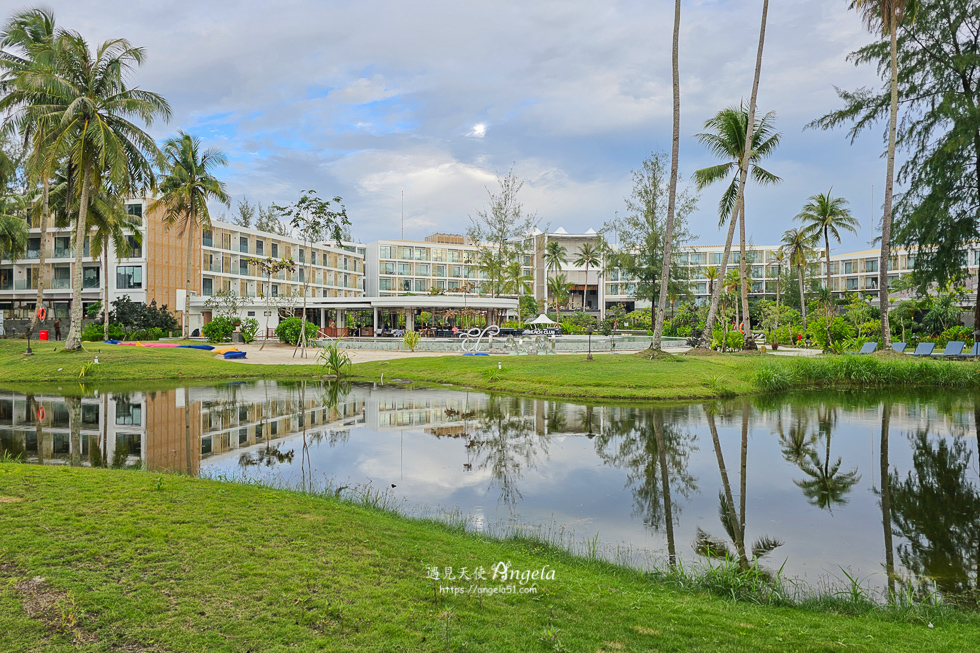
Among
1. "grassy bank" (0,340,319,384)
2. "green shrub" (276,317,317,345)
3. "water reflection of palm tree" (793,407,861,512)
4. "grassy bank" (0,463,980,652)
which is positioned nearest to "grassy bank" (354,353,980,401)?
"grassy bank" (0,340,319,384)

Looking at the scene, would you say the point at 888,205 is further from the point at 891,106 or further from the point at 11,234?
the point at 11,234

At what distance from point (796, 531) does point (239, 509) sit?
6.56 m

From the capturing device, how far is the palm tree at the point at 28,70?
82.6 feet

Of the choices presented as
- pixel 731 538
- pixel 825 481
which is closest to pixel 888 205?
pixel 825 481

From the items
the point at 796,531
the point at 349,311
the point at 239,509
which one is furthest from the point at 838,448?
the point at 349,311

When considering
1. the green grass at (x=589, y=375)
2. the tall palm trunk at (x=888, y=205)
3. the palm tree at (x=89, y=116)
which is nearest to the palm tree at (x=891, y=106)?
the tall palm trunk at (x=888, y=205)

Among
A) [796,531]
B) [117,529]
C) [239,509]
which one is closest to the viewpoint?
[117,529]

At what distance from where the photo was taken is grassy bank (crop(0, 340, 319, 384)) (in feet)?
73.2

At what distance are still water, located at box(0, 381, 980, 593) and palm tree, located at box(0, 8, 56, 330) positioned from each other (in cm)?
1298

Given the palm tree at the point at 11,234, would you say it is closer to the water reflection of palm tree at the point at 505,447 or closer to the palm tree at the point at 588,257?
the water reflection of palm tree at the point at 505,447

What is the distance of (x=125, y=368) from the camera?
2320cm

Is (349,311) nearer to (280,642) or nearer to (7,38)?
(7,38)

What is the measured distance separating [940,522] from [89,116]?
3124cm

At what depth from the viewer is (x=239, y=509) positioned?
21.9ft
